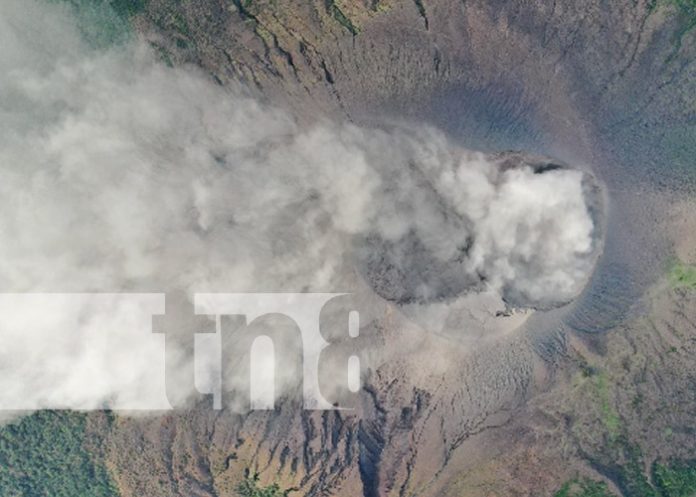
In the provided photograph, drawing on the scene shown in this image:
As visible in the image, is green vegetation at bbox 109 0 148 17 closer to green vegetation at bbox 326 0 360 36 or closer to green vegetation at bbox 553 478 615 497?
green vegetation at bbox 326 0 360 36

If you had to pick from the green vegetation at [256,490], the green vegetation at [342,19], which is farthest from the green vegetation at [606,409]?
the green vegetation at [342,19]

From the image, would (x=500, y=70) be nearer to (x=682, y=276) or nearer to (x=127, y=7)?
(x=682, y=276)

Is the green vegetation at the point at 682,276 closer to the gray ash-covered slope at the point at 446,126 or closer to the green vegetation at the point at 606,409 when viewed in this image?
the gray ash-covered slope at the point at 446,126

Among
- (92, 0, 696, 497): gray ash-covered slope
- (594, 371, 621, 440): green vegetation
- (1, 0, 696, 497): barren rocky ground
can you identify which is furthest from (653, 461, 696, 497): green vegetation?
(92, 0, 696, 497): gray ash-covered slope

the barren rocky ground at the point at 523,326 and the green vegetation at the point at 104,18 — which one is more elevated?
the green vegetation at the point at 104,18

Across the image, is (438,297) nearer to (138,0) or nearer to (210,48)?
(210,48)

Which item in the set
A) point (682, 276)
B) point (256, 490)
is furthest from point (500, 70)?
point (256, 490)
